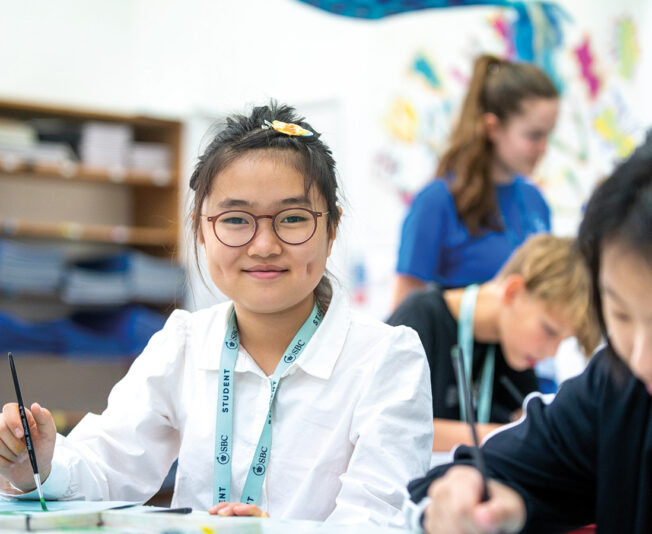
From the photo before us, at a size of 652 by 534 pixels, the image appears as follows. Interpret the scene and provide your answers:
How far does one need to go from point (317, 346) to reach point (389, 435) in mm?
190

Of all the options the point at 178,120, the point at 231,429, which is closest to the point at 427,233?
the point at 231,429

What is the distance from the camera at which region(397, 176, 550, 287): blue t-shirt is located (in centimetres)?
236

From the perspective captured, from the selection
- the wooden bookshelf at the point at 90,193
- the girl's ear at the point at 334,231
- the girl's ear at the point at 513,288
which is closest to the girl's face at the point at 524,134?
the girl's ear at the point at 513,288

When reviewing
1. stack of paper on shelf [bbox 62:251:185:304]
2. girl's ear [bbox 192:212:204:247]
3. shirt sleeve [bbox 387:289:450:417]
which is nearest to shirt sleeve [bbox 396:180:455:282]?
shirt sleeve [bbox 387:289:450:417]

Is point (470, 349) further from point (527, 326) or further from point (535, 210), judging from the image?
point (535, 210)

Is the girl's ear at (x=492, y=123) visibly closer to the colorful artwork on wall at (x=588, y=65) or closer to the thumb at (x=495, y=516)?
the colorful artwork on wall at (x=588, y=65)

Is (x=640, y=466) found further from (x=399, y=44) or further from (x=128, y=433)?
(x=399, y=44)

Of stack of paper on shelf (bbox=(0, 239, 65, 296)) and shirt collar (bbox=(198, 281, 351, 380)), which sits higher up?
shirt collar (bbox=(198, 281, 351, 380))

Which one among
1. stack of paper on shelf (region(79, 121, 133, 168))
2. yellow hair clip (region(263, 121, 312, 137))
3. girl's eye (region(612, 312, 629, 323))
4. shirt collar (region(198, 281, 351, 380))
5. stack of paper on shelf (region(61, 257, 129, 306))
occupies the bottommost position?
stack of paper on shelf (region(61, 257, 129, 306))

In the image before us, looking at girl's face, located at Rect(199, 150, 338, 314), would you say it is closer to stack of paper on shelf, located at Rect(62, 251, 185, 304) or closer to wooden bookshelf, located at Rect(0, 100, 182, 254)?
stack of paper on shelf, located at Rect(62, 251, 185, 304)

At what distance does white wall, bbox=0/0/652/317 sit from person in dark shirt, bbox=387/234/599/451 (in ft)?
5.24

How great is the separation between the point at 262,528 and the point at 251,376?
0.43 meters

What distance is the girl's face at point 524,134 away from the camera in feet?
8.04

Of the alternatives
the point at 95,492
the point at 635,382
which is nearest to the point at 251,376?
the point at 95,492
